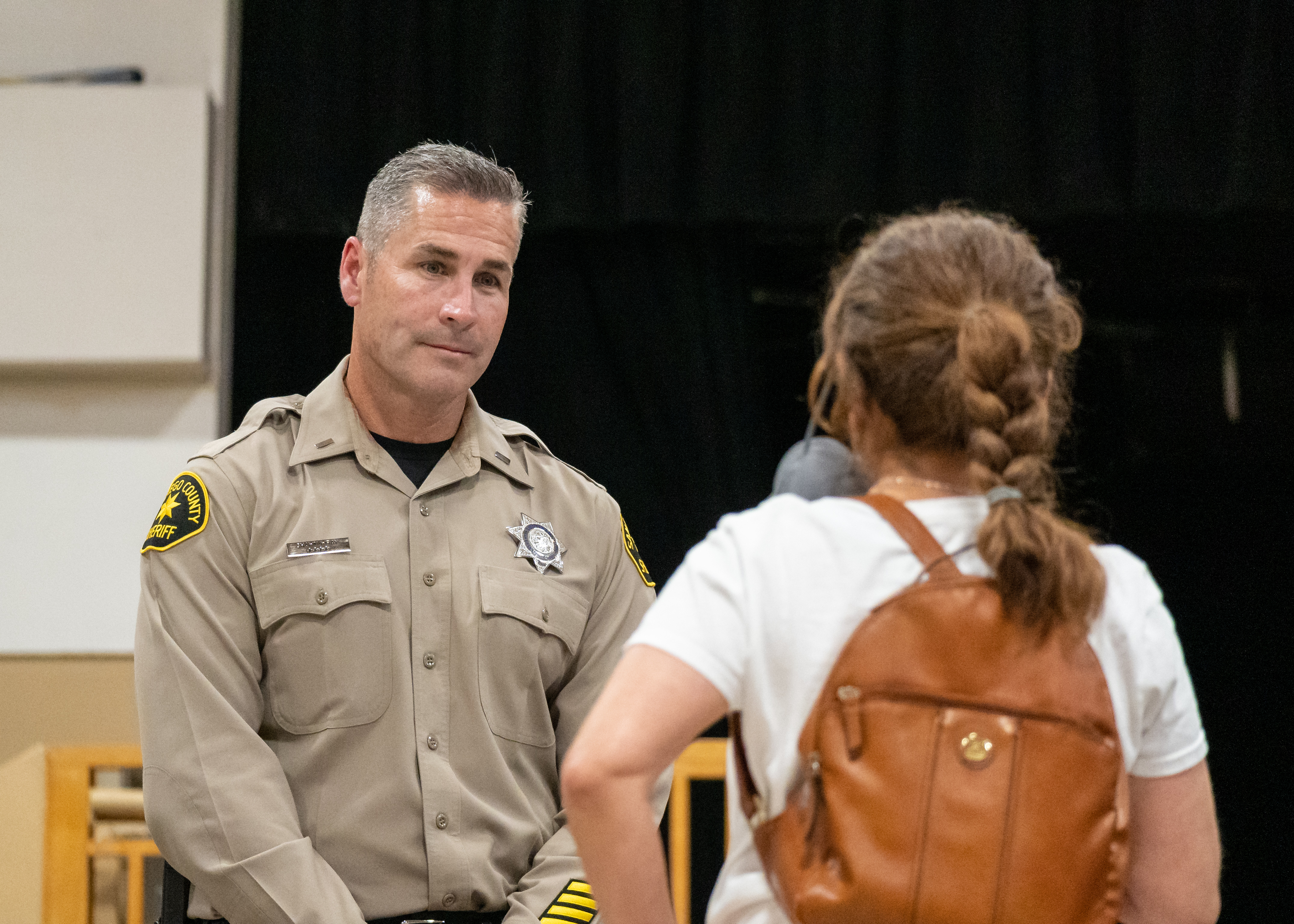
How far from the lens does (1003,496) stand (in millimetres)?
949

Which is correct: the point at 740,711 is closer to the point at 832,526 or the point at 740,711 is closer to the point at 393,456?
the point at 832,526

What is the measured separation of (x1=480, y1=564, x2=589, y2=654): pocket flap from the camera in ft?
5.27

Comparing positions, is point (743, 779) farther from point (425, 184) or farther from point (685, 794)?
point (685, 794)

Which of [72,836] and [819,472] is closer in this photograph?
[819,472]

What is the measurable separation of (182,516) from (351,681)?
28 cm

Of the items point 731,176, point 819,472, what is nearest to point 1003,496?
point 819,472

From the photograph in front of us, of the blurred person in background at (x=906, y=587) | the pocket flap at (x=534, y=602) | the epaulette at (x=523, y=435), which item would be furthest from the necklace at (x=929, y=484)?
the epaulette at (x=523, y=435)

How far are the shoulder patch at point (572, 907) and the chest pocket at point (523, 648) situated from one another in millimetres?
185

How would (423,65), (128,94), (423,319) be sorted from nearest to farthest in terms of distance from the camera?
(423,319) < (128,94) < (423,65)

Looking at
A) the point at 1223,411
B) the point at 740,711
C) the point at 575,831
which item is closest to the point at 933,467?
the point at 740,711

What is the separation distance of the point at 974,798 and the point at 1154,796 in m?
0.19

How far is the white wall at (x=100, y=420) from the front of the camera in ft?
9.08

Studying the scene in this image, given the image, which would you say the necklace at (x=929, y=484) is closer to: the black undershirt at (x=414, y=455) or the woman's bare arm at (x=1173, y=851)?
the woman's bare arm at (x=1173, y=851)

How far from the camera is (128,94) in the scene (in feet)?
8.93
